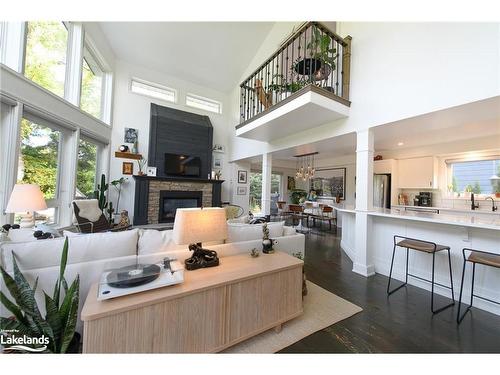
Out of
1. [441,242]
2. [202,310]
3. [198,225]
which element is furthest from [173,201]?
[441,242]

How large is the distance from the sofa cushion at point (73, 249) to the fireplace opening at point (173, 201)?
414cm

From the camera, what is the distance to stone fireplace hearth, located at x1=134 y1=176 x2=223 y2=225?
522 cm

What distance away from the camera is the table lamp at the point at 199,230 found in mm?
1478

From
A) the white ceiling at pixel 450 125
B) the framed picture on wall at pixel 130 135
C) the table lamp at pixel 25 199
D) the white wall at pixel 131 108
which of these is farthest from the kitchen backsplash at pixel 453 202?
the framed picture on wall at pixel 130 135

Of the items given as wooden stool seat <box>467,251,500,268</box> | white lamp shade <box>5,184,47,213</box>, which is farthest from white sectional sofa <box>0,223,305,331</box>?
wooden stool seat <box>467,251,500,268</box>

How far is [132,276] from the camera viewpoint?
129 centimetres

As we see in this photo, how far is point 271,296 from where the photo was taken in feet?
5.29

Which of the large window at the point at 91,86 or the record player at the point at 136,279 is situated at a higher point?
the large window at the point at 91,86

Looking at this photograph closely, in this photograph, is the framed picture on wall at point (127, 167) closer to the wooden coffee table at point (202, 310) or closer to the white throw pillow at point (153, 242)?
the white throw pillow at point (153, 242)

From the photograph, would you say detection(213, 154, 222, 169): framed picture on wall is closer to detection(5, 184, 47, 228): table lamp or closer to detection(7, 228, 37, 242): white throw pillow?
detection(5, 184, 47, 228): table lamp

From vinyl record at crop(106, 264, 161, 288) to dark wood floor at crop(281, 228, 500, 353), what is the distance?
3.71 ft

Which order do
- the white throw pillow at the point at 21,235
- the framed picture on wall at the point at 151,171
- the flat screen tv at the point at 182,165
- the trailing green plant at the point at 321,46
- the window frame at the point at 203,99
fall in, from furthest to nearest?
the window frame at the point at 203,99, the flat screen tv at the point at 182,165, the framed picture on wall at the point at 151,171, the trailing green plant at the point at 321,46, the white throw pillow at the point at 21,235
